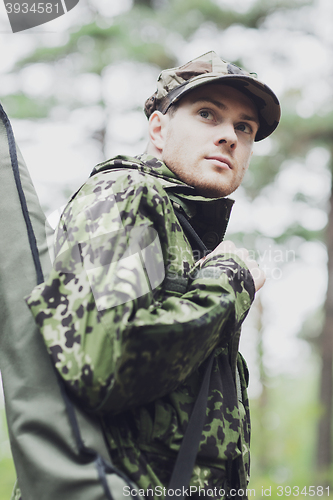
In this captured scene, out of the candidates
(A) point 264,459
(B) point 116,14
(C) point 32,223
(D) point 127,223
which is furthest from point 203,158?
(A) point 264,459

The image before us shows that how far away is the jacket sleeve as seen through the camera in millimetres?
1413

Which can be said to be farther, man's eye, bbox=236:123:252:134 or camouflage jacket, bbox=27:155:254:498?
man's eye, bbox=236:123:252:134

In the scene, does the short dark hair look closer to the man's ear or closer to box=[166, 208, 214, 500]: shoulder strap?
the man's ear

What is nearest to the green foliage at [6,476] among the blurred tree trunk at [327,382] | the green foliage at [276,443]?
the green foliage at [276,443]

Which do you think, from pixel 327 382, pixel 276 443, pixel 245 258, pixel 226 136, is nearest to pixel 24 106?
pixel 226 136

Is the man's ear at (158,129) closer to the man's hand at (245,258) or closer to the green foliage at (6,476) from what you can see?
the man's hand at (245,258)

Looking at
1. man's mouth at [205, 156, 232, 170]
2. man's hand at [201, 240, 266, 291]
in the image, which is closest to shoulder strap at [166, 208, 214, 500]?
man's hand at [201, 240, 266, 291]

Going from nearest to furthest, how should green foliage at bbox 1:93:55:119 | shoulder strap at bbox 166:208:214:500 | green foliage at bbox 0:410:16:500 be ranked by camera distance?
shoulder strap at bbox 166:208:214:500
green foliage at bbox 0:410:16:500
green foliage at bbox 1:93:55:119

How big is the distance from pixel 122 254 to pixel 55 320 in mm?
324

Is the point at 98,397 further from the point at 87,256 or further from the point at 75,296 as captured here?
the point at 87,256

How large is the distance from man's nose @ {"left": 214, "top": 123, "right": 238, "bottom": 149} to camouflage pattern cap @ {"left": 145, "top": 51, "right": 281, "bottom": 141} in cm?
24

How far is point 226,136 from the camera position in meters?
2.19

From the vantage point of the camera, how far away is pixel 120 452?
5.13 feet

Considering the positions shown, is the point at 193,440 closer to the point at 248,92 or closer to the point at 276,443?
the point at 248,92
